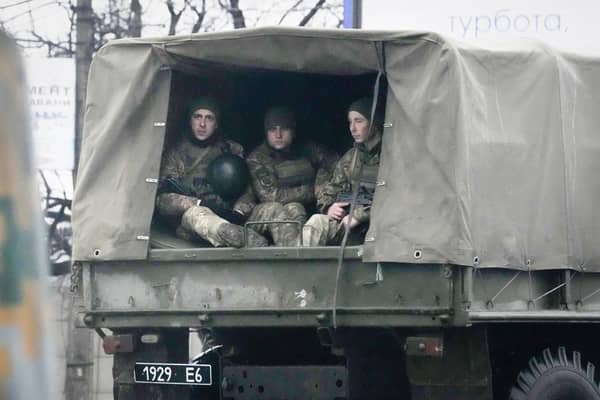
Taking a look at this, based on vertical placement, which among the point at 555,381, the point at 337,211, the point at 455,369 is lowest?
the point at 555,381

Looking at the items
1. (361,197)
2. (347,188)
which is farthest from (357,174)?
(347,188)

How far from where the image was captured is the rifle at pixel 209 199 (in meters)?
8.27

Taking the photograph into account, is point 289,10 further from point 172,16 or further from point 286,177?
point 286,177

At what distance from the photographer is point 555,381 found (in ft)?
25.5

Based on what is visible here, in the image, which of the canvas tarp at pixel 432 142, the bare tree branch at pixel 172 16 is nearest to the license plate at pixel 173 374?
the canvas tarp at pixel 432 142

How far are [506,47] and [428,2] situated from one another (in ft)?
28.3

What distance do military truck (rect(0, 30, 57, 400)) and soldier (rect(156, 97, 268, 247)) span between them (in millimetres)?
5548

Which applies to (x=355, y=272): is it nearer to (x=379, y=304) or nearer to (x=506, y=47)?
(x=379, y=304)

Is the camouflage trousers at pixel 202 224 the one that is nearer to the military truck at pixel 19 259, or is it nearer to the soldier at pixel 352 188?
the soldier at pixel 352 188

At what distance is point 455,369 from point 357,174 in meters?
1.37

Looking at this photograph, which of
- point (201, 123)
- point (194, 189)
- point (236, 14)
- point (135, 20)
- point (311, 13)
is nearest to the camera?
point (194, 189)

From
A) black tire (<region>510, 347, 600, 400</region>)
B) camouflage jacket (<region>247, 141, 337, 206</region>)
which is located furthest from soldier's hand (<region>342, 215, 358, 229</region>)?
black tire (<region>510, 347, 600, 400</region>)

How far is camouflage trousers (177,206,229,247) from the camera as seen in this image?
7.75 metres

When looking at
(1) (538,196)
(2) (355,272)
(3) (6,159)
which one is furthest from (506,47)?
(3) (6,159)
